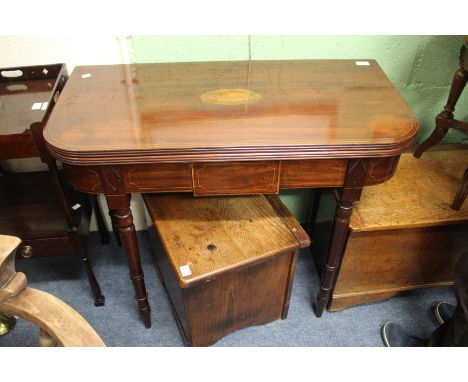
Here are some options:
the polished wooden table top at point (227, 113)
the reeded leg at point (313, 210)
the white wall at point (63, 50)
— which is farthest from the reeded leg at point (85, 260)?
the reeded leg at point (313, 210)

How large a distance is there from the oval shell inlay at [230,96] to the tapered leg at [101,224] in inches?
31.1

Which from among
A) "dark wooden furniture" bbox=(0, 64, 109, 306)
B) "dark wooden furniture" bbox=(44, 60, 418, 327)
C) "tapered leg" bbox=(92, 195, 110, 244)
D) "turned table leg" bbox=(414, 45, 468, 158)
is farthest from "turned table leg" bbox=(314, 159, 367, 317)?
"tapered leg" bbox=(92, 195, 110, 244)

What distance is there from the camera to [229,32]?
135 cm

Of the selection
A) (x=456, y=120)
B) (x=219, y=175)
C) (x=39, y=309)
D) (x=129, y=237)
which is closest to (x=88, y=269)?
(x=129, y=237)

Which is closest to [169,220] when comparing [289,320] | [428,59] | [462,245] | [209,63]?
[209,63]

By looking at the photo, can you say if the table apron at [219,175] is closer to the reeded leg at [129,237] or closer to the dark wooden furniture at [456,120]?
the reeded leg at [129,237]

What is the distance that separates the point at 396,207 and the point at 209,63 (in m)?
0.80

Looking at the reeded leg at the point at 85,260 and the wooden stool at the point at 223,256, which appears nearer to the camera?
the wooden stool at the point at 223,256

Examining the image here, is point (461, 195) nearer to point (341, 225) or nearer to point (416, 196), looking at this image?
point (416, 196)

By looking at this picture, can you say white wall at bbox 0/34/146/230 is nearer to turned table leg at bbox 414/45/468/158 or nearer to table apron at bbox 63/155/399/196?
table apron at bbox 63/155/399/196

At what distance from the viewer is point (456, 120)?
1366mm

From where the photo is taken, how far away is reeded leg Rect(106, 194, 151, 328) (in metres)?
1.02

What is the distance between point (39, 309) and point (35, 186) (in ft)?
3.59

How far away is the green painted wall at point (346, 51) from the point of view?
4.52ft
